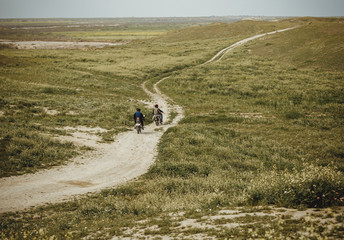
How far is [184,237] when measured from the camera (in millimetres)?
6281

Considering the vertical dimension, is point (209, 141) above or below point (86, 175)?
above

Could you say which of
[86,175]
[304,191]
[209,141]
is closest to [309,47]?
[209,141]

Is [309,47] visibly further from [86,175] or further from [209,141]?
[86,175]

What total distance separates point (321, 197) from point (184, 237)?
182 inches

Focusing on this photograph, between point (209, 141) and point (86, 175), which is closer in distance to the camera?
point (86, 175)

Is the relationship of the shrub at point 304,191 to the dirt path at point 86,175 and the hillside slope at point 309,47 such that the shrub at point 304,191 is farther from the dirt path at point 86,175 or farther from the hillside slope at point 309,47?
the hillside slope at point 309,47

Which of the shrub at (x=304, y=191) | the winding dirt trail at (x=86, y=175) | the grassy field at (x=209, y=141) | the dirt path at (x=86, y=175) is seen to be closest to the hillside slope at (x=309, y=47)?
the grassy field at (x=209, y=141)

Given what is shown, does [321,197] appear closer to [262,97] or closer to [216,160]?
[216,160]

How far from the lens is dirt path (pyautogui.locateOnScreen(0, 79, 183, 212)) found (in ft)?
34.9

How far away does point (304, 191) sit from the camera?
7.55 metres

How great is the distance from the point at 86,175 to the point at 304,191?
10966mm

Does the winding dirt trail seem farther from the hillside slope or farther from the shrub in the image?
the hillside slope

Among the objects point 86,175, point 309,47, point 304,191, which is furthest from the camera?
point 309,47

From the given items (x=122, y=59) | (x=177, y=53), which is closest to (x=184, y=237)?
(x=122, y=59)
